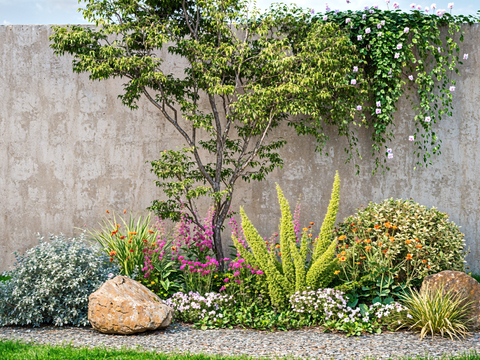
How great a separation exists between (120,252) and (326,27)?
378 centimetres

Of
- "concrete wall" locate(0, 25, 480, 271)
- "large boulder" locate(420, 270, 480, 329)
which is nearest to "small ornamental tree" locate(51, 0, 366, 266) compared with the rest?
"concrete wall" locate(0, 25, 480, 271)

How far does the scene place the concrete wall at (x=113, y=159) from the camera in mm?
6562

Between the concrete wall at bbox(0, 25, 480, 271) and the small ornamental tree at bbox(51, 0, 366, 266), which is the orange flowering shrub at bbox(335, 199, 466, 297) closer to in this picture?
the concrete wall at bbox(0, 25, 480, 271)

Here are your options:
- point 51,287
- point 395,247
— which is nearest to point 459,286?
point 395,247

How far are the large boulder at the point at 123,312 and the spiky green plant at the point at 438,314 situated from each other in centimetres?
234

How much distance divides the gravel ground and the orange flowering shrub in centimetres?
77

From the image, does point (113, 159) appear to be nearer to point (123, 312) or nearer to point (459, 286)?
point (123, 312)

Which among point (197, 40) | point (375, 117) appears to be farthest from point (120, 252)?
point (375, 117)

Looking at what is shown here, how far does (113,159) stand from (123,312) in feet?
10.5

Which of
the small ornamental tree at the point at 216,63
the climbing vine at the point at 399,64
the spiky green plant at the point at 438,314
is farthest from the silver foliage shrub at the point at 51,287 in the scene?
the climbing vine at the point at 399,64

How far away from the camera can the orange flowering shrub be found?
4637mm

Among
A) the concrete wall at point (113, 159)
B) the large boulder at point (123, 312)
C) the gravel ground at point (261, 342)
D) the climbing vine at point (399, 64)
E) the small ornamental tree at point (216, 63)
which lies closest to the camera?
the gravel ground at point (261, 342)

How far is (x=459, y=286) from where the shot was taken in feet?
14.2

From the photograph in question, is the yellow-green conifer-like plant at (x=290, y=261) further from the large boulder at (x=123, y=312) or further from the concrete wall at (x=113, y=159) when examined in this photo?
the concrete wall at (x=113, y=159)
